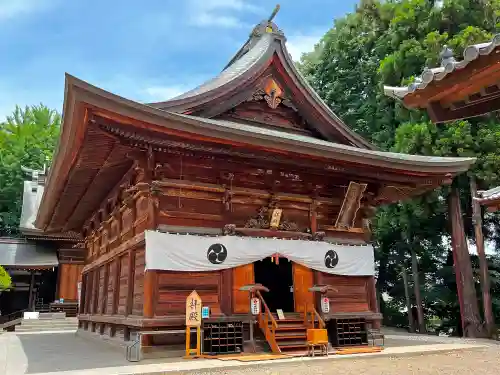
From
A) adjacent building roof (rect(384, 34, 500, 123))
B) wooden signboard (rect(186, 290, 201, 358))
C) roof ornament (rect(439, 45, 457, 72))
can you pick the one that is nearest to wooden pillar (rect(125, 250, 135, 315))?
wooden signboard (rect(186, 290, 201, 358))

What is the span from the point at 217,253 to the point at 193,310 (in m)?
1.39

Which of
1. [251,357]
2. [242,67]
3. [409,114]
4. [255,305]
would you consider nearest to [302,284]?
[255,305]

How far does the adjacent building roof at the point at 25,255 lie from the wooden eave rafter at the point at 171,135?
54.8 ft

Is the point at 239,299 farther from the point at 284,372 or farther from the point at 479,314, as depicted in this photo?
the point at 479,314

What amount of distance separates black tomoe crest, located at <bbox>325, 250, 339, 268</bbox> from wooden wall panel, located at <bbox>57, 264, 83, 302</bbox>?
2030 centimetres

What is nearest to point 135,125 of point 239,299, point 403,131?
point 239,299

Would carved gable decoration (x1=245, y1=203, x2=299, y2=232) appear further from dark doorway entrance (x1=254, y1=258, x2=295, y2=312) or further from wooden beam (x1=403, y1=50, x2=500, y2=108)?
wooden beam (x1=403, y1=50, x2=500, y2=108)

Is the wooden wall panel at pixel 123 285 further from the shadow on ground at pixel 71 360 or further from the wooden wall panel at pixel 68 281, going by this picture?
the wooden wall panel at pixel 68 281

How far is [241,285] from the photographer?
9.88 m

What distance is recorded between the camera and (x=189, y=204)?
385 inches

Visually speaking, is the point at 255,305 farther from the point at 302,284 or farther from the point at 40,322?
the point at 40,322

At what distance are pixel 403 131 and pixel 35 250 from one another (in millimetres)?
22988

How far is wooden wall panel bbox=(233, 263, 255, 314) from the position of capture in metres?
9.66

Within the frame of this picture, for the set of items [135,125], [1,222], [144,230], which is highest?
[1,222]
